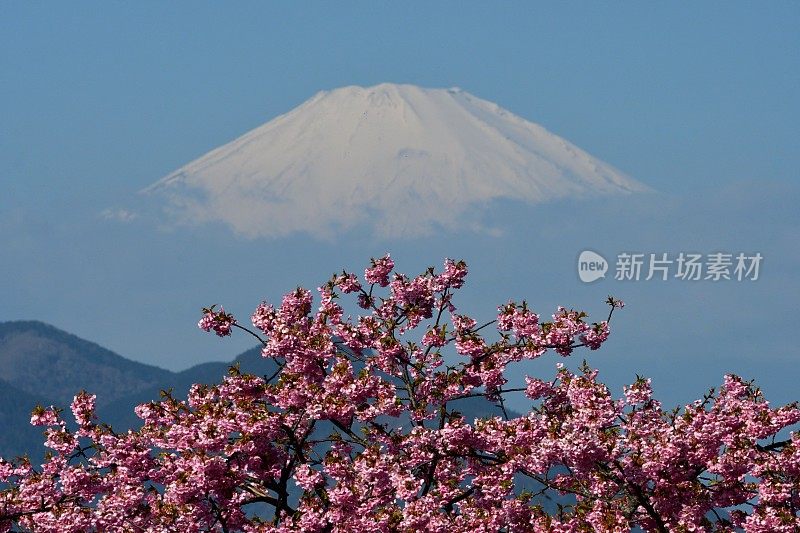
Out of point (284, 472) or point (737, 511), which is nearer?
point (737, 511)

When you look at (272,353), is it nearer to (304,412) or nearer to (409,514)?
(304,412)

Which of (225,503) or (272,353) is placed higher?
(272,353)

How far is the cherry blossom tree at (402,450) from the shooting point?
2061cm

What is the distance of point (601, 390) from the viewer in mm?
21422

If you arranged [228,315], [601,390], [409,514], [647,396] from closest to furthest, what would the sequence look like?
[409,514] → [601,390] → [647,396] → [228,315]

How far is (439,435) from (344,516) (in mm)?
2003

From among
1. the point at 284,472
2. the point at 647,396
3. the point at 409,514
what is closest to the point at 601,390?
the point at 647,396

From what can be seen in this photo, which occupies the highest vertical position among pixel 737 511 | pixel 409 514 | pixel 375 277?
pixel 375 277

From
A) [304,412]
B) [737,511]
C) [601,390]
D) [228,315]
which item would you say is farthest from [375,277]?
[737,511]

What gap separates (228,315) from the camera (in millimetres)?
25484

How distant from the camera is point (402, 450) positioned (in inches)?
890

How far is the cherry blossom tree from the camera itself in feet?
67.6

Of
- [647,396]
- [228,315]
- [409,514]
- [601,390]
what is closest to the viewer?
[409,514]

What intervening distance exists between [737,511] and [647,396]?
7.69 ft
